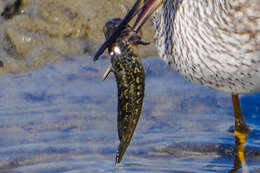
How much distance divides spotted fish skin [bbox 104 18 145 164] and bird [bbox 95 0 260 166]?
161mm

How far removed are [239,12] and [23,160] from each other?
6.28 ft

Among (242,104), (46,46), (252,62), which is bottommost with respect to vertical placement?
(46,46)

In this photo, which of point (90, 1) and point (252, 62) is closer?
point (252, 62)

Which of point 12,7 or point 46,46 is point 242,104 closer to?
point 46,46

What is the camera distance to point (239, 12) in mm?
4664

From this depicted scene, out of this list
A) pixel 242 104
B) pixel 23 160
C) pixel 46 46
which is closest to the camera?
pixel 23 160

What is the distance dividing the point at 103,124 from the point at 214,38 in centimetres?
160

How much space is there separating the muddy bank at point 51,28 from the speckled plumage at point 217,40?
206 cm

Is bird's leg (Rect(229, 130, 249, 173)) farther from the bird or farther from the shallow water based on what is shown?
the bird

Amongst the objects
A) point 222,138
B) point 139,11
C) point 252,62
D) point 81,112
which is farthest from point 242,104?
point 139,11

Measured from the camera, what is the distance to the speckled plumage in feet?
15.3

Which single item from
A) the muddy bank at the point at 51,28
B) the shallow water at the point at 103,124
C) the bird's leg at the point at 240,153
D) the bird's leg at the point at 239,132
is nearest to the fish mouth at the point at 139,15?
the shallow water at the point at 103,124

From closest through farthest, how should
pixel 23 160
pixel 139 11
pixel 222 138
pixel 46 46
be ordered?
pixel 139 11, pixel 23 160, pixel 222 138, pixel 46 46

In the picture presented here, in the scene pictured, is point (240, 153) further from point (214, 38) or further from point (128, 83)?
point (128, 83)
